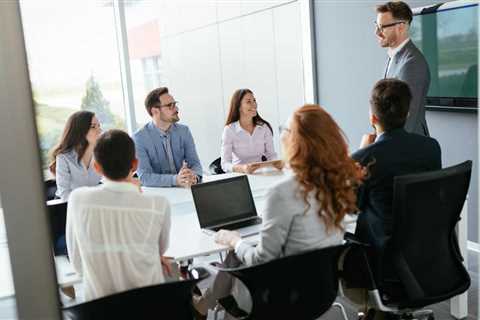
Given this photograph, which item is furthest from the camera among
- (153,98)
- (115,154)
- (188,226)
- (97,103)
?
(97,103)

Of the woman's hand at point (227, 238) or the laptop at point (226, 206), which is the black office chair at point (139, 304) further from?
the laptop at point (226, 206)

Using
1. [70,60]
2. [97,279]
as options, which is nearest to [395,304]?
[97,279]

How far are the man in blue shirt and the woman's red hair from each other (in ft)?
5.24

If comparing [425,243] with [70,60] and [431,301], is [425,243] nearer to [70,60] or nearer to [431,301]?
[431,301]

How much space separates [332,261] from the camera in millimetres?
2059

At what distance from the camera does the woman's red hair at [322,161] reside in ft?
6.53

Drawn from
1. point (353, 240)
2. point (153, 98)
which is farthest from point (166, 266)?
point (153, 98)

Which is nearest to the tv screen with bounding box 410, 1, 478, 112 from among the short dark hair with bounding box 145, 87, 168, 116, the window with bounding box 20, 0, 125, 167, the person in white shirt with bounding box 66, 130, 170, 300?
the short dark hair with bounding box 145, 87, 168, 116

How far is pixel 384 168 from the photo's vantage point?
88.9 inches

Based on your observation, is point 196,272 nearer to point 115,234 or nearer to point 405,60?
point 115,234

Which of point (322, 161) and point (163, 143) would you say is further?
point (163, 143)

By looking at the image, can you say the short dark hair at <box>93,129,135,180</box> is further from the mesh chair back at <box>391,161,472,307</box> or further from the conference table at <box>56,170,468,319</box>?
the mesh chair back at <box>391,161,472,307</box>

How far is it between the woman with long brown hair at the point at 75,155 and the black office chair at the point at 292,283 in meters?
1.60

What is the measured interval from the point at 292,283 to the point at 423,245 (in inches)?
24.7
